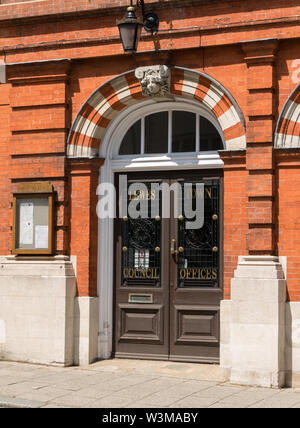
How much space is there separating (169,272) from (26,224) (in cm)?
225

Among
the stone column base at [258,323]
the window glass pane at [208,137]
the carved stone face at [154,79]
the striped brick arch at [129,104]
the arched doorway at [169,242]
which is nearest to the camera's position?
the stone column base at [258,323]

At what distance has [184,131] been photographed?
10305 millimetres

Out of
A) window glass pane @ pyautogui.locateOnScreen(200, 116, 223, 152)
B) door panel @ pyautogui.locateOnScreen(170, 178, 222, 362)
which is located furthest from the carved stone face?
door panel @ pyautogui.locateOnScreen(170, 178, 222, 362)

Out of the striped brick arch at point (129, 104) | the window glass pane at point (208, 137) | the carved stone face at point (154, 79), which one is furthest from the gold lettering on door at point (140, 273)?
the carved stone face at point (154, 79)

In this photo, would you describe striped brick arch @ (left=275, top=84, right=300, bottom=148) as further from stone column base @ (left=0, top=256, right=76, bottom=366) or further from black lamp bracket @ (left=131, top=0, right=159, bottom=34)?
stone column base @ (left=0, top=256, right=76, bottom=366)

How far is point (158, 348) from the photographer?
10.2 metres

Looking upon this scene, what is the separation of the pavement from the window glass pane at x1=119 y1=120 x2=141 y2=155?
10.1 ft

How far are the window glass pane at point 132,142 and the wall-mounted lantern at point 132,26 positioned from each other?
4.15 ft

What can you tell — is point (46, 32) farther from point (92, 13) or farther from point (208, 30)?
point (208, 30)

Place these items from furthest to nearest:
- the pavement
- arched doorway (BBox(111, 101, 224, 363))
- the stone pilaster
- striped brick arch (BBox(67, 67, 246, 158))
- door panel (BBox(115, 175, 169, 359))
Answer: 1. door panel (BBox(115, 175, 169, 359))
2. arched doorway (BBox(111, 101, 224, 363))
3. striped brick arch (BBox(67, 67, 246, 158))
4. the stone pilaster
5. the pavement

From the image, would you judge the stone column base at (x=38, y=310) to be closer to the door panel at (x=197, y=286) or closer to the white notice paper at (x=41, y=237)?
the white notice paper at (x=41, y=237)

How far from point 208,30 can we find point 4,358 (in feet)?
18.2

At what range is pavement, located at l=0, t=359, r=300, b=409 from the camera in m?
7.83

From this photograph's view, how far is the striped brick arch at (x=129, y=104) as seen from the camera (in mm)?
9570
